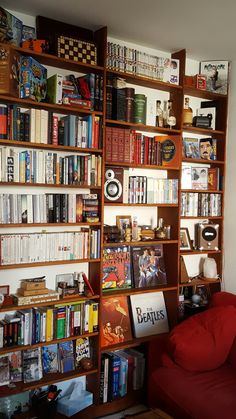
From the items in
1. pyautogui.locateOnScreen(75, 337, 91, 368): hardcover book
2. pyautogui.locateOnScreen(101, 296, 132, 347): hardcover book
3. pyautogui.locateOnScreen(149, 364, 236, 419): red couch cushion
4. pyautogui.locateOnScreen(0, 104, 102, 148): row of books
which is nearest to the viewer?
pyautogui.locateOnScreen(149, 364, 236, 419): red couch cushion

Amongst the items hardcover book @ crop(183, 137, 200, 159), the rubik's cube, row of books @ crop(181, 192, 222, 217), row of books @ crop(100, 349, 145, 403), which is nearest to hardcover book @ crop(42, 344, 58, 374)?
row of books @ crop(100, 349, 145, 403)

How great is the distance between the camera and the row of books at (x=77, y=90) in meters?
2.48

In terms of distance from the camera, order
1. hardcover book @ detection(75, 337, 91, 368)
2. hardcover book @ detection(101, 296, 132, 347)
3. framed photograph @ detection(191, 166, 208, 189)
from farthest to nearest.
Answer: framed photograph @ detection(191, 166, 208, 189)
hardcover book @ detection(101, 296, 132, 347)
hardcover book @ detection(75, 337, 91, 368)

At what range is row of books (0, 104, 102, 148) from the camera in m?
2.30

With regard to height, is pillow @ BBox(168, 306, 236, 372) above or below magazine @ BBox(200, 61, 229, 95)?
below

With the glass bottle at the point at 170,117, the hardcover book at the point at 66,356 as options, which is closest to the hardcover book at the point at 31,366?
the hardcover book at the point at 66,356

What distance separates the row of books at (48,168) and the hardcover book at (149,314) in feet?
3.40

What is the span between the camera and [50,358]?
8.37ft

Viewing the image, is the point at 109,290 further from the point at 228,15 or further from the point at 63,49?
the point at 228,15

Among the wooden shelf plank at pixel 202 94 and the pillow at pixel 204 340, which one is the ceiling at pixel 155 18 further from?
the pillow at pixel 204 340

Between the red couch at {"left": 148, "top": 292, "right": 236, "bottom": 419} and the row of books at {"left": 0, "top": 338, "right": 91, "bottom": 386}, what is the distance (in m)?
0.57

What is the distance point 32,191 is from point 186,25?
1.54 metres

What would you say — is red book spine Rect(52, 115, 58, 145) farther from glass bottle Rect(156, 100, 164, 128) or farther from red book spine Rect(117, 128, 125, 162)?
glass bottle Rect(156, 100, 164, 128)

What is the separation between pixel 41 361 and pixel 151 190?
1466 millimetres
